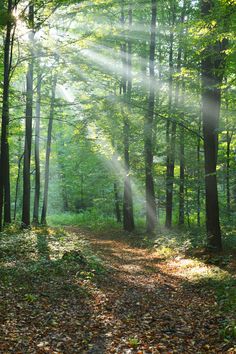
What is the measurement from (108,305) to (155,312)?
1.04 metres

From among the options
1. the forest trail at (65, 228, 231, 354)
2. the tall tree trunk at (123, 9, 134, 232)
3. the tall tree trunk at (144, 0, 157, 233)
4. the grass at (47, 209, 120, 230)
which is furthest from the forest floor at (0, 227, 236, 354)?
the grass at (47, 209, 120, 230)

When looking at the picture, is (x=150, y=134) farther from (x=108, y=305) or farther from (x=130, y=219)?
(x=108, y=305)

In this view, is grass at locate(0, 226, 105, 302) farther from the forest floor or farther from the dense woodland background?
the dense woodland background

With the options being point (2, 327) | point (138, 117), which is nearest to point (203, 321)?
point (2, 327)

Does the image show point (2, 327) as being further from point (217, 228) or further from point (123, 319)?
point (217, 228)

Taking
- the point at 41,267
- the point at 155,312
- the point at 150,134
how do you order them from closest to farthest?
1. the point at 155,312
2. the point at 41,267
3. the point at 150,134

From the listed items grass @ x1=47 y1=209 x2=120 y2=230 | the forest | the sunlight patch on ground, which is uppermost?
the forest

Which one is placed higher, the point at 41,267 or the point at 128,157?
the point at 128,157

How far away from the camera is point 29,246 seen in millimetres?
12492

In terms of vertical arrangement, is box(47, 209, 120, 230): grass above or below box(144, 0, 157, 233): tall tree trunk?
below

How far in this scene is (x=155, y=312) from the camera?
7488mm

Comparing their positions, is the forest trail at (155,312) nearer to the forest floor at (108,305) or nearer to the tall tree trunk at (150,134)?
the forest floor at (108,305)

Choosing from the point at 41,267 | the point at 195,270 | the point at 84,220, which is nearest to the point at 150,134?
the point at 195,270

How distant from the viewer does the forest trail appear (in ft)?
19.5
